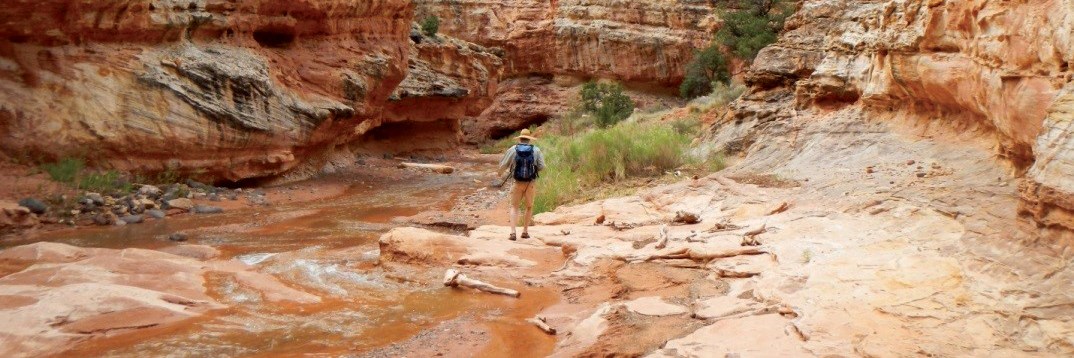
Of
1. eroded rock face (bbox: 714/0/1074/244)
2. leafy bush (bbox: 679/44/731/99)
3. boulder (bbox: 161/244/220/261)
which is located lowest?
leafy bush (bbox: 679/44/731/99)

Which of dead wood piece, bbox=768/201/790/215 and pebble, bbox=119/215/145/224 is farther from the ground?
dead wood piece, bbox=768/201/790/215

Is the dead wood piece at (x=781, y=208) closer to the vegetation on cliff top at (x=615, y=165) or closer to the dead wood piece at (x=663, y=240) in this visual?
the dead wood piece at (x=663, y=240)

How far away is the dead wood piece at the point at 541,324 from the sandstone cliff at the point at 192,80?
340 inches

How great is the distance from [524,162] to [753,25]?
2304 centimetres

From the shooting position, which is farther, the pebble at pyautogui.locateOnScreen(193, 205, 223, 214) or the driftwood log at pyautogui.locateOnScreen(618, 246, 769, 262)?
the pebble at pyautogui.locateOnScreen(193, 205, 223, 214)

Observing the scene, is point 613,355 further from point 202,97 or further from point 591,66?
point 591,66

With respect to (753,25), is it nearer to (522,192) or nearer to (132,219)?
(522,192)

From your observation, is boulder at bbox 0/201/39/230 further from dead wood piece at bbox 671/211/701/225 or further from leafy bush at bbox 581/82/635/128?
leafy bush at bbox 581/82/635/128

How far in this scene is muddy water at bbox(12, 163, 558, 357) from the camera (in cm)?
464

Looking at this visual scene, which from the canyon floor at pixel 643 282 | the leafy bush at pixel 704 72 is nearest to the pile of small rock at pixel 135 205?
the canyon floor at pixel 643 282

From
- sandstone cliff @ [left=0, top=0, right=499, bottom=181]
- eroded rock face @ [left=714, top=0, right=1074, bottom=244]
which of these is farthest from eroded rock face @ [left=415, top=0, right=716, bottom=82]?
eroded rock face @ [left=714, top=0, right=1074, bottom=244]

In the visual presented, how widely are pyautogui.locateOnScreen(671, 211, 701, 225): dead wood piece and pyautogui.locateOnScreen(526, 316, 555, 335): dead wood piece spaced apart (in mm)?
3217

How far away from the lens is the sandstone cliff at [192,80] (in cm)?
1062

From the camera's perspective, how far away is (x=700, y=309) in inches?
188
